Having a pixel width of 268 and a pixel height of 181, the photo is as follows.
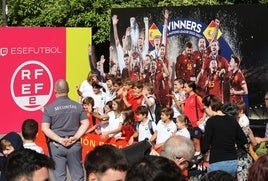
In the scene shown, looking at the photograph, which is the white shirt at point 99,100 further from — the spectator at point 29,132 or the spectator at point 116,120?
the spectator at point 29,132

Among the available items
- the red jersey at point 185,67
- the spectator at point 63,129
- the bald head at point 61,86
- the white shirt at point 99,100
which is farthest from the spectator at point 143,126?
the red jersey at point 185,67

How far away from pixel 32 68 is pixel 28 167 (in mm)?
13718

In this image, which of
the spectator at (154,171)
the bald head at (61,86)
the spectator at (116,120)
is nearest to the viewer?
the spectator at (154,171)

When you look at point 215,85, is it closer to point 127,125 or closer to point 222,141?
point 127,125

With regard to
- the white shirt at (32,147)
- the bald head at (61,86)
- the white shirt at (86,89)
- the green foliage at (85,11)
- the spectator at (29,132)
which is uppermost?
the green foliage at (85,11)

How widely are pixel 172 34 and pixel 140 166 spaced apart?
13.1 m

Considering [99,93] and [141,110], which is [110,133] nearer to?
[141,110]

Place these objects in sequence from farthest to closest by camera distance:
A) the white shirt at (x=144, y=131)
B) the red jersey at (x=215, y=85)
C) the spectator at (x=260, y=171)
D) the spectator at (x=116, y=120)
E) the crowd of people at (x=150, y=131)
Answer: the red jersey at (x=215, y=85) < the spectator at (x=116, y=120) < the white shirt at (x=144, y=131) < the crowd of people at (x=150, y=131) < the spectator at (x=260, y=171)

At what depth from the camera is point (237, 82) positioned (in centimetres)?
1397

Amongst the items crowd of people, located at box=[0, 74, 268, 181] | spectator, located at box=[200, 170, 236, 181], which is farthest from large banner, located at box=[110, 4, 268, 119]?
spectator, located at box=[200, 170, 236, 181]

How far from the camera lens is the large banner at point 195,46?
45.4 ft

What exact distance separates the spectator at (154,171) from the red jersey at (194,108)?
843 cm

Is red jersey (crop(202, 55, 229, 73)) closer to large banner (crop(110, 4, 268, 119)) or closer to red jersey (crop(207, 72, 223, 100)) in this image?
large banner (crop(110, 4, 268, 119))

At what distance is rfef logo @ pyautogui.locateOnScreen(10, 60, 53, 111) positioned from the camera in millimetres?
16938
